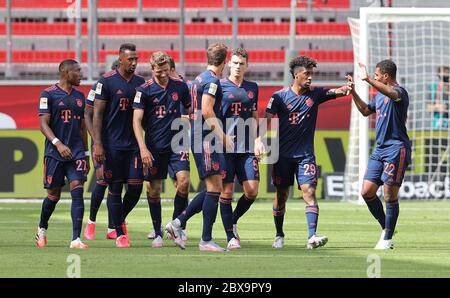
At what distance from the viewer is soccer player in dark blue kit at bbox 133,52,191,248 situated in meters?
11.7

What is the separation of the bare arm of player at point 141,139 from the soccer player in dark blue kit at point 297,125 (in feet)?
4.25

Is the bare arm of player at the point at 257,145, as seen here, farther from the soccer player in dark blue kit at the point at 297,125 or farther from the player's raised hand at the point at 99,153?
the player's raised hand at the point at 99,153

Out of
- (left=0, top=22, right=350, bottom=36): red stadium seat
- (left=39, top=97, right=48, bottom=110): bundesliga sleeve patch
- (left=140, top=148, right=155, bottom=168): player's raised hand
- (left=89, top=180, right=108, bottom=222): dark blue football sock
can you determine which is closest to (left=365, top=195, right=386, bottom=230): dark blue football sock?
(left=140, top=148, right=155, bottom=168): player's raised hand


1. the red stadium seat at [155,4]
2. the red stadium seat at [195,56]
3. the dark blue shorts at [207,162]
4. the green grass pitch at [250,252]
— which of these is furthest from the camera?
the red stadium seat at [155,4]

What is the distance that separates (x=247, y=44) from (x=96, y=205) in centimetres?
1563

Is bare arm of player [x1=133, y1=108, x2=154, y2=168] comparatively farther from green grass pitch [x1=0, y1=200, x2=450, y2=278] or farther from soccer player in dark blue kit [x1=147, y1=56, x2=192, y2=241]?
green grass pitch [x1=0, y1=200, x2=450, y2=278]

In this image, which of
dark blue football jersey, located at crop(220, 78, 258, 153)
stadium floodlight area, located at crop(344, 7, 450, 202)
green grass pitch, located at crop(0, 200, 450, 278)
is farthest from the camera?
stadium floodlight area, located at crop(344, 7, 450, 202)

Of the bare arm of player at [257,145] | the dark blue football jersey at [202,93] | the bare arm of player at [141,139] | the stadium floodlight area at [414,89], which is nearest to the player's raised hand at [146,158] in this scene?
the bare arm of player at [141,139]

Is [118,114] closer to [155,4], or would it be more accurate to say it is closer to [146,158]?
[146,158]

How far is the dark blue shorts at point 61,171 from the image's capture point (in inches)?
465

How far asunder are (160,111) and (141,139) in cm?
50

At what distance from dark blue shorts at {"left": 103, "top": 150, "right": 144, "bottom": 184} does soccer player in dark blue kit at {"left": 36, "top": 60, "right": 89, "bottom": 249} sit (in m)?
0.22

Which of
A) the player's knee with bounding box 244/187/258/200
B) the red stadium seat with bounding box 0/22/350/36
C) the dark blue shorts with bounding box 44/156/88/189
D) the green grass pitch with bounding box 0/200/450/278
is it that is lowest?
the green grass pitch with bounding box 0/200/450/278
